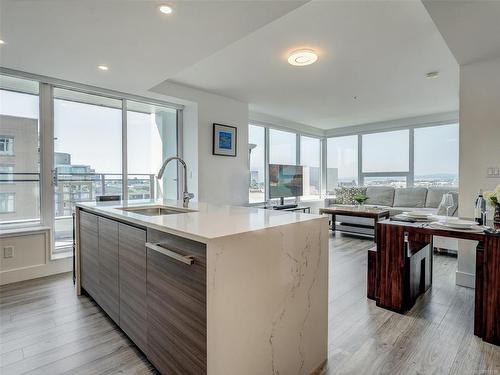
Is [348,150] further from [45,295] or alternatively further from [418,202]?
[45,295]

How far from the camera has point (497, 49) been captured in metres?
2.40

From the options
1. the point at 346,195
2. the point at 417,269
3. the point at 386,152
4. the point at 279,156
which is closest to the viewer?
the point at 417,269

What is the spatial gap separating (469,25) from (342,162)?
5.39 m

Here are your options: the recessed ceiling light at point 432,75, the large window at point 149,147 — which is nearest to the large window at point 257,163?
the large window at point 149,147

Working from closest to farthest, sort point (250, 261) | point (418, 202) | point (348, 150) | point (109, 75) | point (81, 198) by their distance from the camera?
point (250, 261) < point (109, 75) < point (81, 198) < point (418, 202) < point (348, 150)

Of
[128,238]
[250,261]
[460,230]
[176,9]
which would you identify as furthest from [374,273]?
[176,9]

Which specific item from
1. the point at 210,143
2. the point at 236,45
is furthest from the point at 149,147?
the point at 236,45

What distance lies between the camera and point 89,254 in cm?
233

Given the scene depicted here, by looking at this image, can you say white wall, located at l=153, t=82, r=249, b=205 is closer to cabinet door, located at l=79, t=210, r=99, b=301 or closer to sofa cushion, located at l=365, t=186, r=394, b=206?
cabinet door, located at l=79, t=210, r=99, b=301

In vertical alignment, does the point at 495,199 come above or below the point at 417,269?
above

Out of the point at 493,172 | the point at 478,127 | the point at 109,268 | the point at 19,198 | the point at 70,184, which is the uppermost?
the point at 478,127

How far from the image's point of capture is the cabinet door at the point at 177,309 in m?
1.10

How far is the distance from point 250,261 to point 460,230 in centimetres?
162

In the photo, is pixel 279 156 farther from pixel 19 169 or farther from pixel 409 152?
pixel 19 169
